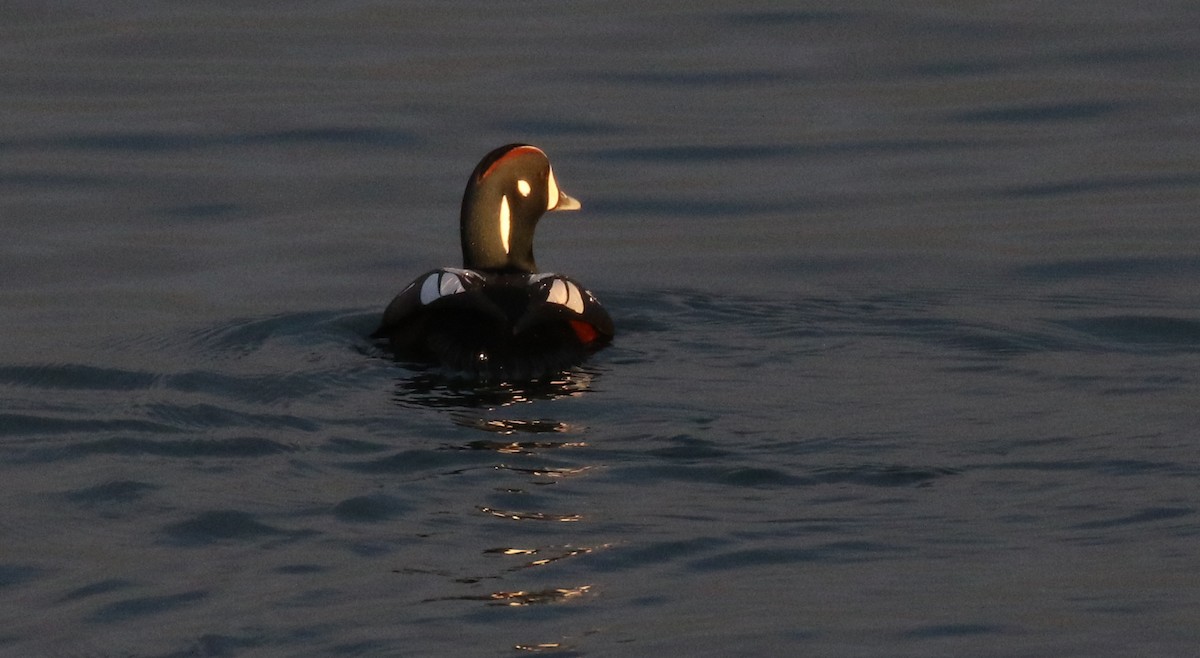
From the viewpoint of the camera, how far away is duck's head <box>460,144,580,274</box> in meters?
10.2

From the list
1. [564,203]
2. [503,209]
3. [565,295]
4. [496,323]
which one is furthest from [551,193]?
[496,323]

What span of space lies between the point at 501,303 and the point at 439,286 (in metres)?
0.38

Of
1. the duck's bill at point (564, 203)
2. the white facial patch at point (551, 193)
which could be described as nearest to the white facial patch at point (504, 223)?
the white facial patch at point (551, 193)

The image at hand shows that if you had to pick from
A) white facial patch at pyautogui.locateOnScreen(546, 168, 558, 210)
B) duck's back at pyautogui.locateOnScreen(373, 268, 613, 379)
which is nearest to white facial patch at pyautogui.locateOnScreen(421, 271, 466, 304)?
duck's back at pyautogui.locateOnScreen(373, 268, 613, 379)

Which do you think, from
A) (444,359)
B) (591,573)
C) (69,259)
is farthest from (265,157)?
(591,573)

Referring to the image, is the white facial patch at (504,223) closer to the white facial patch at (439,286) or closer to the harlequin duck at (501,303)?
the harlequin duck at (501,303)

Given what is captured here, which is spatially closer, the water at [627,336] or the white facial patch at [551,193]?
the water at [627,336]

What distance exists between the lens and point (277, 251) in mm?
12227

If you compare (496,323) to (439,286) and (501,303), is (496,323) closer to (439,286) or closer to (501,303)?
(501,303)

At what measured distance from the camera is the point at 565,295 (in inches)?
366

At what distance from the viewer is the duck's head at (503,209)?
402 inches

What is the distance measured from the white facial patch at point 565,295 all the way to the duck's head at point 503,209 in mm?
815

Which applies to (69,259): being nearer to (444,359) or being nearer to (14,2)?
(444,359)

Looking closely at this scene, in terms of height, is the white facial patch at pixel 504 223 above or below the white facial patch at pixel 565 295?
above
